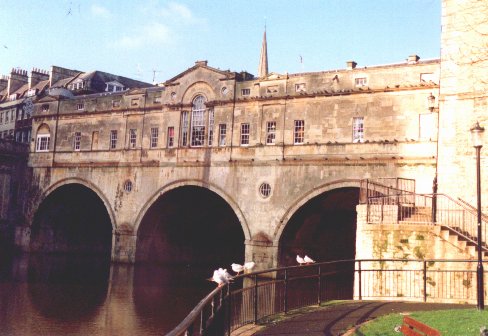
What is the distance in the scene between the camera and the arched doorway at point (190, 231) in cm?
3603

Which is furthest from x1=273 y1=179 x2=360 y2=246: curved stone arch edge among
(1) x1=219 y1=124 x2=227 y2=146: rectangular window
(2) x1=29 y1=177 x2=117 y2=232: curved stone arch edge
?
(2) x1=29 y1=177 x2=117 y2=232: curved stone arch edge

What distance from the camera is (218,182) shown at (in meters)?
32.5

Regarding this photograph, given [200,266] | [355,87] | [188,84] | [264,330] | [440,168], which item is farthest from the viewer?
[200,266]

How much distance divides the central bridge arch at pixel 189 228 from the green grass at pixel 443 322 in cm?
2118

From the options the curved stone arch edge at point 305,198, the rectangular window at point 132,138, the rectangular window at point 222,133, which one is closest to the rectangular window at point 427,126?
the curved stone arch edge at point 305,198

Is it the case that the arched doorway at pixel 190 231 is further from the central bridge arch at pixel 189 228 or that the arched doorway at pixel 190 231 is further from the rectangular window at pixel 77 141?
the rectangular window at pixel 77 141

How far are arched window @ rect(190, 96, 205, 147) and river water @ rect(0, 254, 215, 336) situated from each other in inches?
311

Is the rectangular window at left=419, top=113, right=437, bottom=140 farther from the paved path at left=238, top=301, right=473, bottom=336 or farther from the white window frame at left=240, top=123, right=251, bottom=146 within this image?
the paved path at left=238, top=301, right=473, bottom=336

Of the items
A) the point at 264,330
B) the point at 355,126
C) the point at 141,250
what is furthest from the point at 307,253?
the point at 264,330

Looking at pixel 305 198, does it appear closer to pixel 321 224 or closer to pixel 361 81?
pixel 321 224

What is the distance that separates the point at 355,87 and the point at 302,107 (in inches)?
121

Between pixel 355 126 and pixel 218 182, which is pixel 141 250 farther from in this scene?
pixel 355 126

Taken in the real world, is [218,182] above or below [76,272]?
above

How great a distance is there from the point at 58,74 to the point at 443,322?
5044 cm
